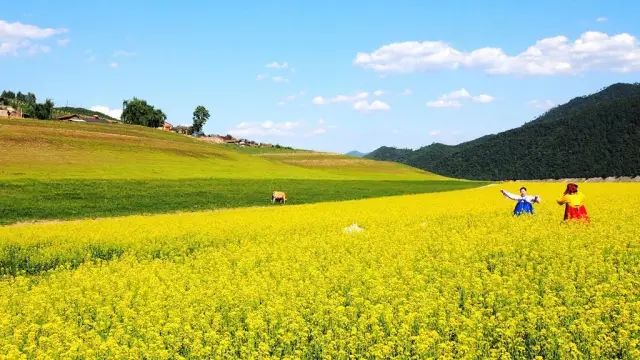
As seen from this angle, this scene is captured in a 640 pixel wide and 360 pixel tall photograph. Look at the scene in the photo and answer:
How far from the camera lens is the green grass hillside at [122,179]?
3603cm

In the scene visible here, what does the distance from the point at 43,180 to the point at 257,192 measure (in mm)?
16014

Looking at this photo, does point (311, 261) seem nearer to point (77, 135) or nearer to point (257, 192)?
point (257, 192)

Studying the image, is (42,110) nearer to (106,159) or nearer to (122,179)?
(106,159)

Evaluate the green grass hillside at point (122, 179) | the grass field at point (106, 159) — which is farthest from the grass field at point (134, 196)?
the grass field at point (106, 159)

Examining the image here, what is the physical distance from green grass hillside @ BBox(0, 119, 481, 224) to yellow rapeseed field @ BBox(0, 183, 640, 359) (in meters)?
18.3

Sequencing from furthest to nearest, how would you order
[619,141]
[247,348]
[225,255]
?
[619,141] < [225,255] < [247,348]

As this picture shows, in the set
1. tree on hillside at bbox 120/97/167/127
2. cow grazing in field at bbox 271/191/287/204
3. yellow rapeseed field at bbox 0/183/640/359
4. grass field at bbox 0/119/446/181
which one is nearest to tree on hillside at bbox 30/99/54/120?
tree on hillside at bbox 120/97/167/127

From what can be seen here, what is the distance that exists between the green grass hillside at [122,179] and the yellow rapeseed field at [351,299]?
18.3m

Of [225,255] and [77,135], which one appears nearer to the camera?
[225,255]

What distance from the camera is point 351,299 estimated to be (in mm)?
10656

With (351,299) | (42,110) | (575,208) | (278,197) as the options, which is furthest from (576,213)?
(42,110)

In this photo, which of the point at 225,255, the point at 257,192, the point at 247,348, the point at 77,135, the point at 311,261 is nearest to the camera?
the point at 247,348

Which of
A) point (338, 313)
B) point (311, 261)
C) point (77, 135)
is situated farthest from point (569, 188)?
point (77, 135)

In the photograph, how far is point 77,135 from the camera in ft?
239
